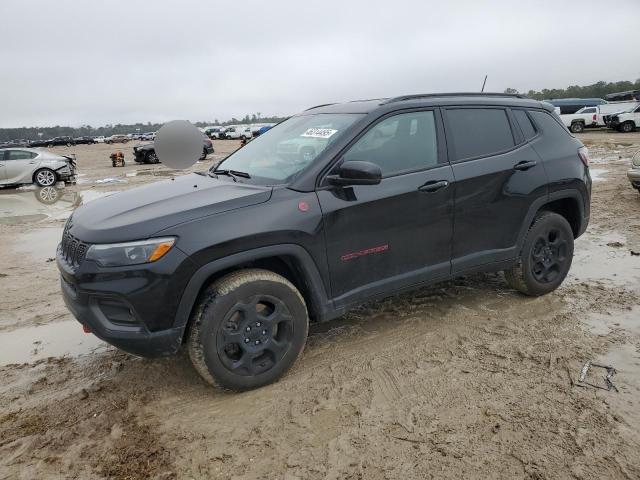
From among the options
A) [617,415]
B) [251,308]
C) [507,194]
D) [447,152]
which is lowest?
[617,415]

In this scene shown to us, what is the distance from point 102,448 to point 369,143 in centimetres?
255

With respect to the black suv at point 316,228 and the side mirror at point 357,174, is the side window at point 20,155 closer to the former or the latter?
the black suv at point 316,228

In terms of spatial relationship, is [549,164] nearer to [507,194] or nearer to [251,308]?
[507,194]

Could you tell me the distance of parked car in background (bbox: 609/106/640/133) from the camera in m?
24.8

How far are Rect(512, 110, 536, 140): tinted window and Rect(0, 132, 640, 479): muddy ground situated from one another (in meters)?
1.49

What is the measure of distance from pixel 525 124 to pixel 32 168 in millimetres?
16342

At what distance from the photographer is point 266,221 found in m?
3.04

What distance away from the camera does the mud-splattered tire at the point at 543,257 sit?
432cm

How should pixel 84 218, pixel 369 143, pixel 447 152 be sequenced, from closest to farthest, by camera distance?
pixel 84 218, pixel 369 143, pixel 447 152

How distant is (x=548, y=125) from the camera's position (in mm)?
4488

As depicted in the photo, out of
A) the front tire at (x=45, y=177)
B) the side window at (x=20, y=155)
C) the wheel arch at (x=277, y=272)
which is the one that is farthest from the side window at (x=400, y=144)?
the side window at (x=20, y=155)

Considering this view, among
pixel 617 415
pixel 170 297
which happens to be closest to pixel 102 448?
pixel 170 297

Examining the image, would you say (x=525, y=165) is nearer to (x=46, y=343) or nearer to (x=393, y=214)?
Result: (x=393, y=214)

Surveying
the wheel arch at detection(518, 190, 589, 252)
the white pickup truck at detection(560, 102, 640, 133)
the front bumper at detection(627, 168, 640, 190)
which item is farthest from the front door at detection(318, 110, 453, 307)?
the white pickup truck at detection(560, 102, 640, 133)
